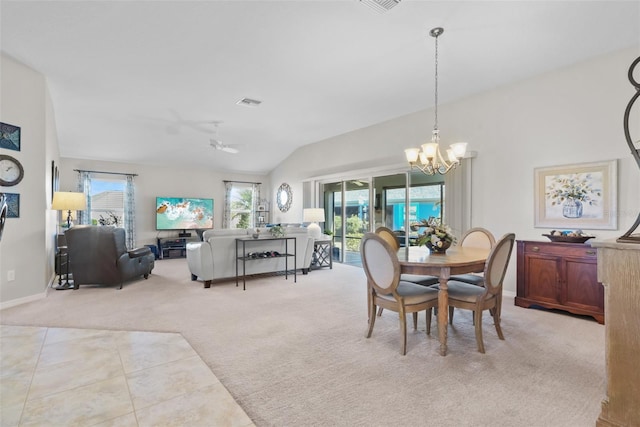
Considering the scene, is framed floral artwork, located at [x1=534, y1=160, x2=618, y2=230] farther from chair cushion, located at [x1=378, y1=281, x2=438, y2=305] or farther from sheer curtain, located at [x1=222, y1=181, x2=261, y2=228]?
sheer curtain, located at [x1=222, y1=181, x2=261, y2=228]

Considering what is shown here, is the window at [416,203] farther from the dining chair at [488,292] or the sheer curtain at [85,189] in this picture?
the sheer curtain at [85,189]

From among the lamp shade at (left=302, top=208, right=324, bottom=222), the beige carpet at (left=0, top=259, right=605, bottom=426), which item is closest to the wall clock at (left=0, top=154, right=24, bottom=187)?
the beige carpet at (left=0, top=259, right=605, bottom=426)

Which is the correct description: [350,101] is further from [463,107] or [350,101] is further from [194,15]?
[194,15]

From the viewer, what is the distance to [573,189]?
381 cm

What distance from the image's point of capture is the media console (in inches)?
314

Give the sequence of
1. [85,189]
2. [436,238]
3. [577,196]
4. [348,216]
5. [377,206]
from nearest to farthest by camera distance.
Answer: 1. [436,238]
2. [577,196]
3. [377,206]
4. [348,216]
5. [85,189]

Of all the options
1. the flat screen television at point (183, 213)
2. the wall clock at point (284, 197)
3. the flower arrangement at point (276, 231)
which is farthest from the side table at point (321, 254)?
the flat screen television at point (183, 213)

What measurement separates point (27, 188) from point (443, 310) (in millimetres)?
A: 5040

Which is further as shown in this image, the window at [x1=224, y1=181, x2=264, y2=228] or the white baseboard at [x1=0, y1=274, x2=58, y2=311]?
the window at [x1=224, y1=181, x2=264, y2=228]

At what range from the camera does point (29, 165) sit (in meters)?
4.02

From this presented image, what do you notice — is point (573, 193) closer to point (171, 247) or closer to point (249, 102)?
point (249, 102)

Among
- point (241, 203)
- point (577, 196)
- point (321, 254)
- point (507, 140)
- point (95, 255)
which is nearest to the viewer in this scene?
point (577, 196)

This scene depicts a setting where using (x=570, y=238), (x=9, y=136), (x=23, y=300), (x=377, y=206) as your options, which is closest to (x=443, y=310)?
(x=570, y=238)

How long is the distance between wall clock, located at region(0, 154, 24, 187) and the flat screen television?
448 centimetres
